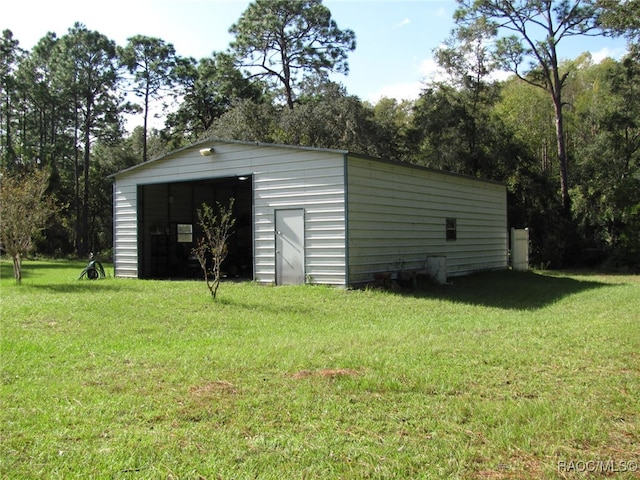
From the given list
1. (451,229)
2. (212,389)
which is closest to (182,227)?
(451,229)

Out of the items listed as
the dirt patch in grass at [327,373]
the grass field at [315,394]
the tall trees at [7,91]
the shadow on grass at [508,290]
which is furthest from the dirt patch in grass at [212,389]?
the tall trees at [7,91]


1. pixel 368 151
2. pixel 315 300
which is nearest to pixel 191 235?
pixel 315 300

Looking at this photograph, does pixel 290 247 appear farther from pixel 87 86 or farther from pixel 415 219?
pixel 87 86

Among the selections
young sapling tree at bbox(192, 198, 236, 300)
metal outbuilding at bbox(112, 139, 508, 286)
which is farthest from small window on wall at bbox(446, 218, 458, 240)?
young sapling tree at bbox(192, 198, 236, 300)

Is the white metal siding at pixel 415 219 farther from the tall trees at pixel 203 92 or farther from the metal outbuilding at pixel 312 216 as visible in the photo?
the tall trees at pixel 203 92

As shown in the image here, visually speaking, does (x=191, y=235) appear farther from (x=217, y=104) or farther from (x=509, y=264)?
(x=217, y=104)

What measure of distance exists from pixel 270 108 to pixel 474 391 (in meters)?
24.8

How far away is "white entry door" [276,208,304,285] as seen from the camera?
1223 cm

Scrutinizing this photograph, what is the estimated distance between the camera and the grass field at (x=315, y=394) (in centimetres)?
314

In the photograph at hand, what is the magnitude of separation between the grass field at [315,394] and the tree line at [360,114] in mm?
15621

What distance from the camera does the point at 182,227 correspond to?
58.3ft

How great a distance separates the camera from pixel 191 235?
18.0 metres

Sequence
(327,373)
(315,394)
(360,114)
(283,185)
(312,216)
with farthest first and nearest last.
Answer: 1. (360,114)
2. (283,185)
3. (312,216)
4. (327,373)
5. (315,394)

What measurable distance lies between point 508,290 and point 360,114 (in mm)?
15167
